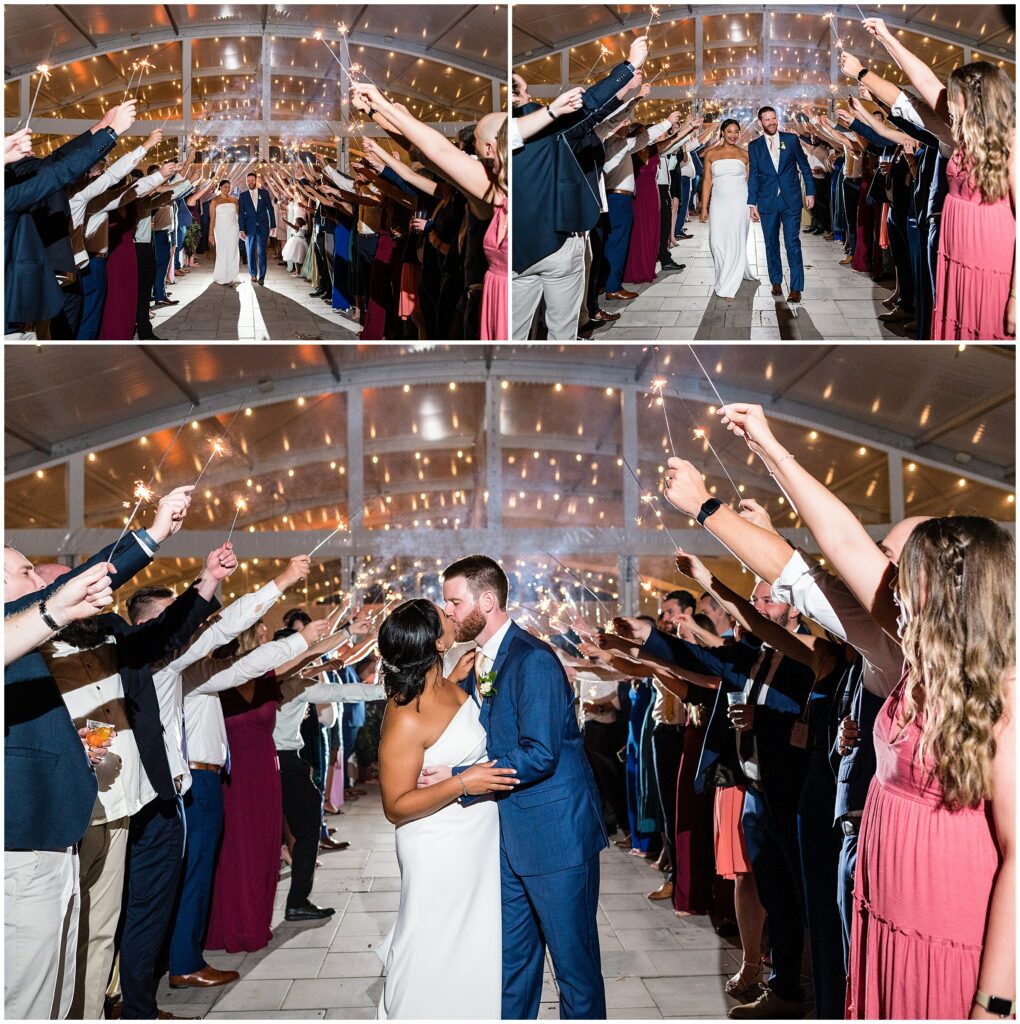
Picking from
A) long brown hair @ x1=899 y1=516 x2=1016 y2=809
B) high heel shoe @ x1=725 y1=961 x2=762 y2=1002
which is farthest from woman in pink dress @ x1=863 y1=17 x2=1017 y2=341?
high heel shoe @ x1=725 y1=961 x2=762 y2=1002

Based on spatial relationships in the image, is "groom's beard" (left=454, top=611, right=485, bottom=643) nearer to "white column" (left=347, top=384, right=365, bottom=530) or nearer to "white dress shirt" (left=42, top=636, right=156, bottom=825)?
"white dress shirt" (left=42, top=636, right=156, bottom=825)

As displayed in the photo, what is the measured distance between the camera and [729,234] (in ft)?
9.44

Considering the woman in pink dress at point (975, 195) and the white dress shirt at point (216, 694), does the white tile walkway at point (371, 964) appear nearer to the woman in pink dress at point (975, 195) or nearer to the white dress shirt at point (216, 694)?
the white dress shirt at point (216, 694)

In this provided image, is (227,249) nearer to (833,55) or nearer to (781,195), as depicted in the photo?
(781,195)

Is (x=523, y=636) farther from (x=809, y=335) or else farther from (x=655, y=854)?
(x=655, y=854)

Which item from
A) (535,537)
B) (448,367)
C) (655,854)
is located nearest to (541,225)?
(448,367)

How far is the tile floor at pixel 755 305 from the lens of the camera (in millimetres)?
2840

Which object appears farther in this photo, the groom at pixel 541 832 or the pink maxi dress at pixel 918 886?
the groom at pixel 541 832

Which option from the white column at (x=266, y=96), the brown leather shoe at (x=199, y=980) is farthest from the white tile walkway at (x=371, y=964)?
the white column at (x=266, y=96)

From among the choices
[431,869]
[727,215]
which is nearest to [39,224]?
[727,215]

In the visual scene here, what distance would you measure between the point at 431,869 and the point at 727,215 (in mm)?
2112

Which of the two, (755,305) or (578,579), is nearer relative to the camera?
(755,305)

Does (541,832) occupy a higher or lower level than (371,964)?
higher

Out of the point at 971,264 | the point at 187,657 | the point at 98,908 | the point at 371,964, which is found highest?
the point at 971,264
